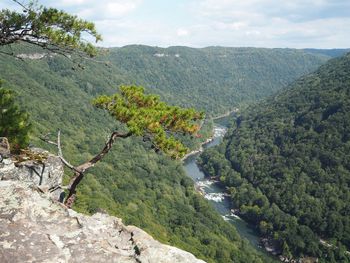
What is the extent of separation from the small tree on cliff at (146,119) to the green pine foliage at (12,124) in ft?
6.41

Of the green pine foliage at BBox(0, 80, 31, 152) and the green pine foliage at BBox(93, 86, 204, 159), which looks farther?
the green pine foliage at BBox(0, 80, 31, 152)

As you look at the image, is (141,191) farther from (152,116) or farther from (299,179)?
(152,116)

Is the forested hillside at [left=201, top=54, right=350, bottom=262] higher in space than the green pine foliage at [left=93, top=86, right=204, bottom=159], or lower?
lower

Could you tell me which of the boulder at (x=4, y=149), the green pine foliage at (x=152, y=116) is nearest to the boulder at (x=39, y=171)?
the boulder at (x=4, y=149)

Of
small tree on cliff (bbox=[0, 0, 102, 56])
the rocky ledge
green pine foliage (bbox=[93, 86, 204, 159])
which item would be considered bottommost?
the rocky ledge

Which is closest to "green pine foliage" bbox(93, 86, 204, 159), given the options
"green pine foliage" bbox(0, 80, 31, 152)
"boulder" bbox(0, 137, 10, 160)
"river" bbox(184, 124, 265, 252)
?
"green pine foliage" bbox(0, 80, 31, 152)

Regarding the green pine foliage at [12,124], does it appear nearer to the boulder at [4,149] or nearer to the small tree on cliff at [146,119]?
the boulder at [4,149]

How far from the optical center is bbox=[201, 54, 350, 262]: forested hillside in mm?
110125

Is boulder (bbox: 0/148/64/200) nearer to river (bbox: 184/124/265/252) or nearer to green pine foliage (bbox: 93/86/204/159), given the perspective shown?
green pine foliage (bbox: 93/86/204/159)

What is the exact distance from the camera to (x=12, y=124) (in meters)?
17.0

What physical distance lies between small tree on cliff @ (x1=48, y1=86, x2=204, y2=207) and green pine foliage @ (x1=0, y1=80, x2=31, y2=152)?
76.9 inches

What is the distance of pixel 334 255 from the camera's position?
101 metres

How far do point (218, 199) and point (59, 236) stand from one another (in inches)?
4996

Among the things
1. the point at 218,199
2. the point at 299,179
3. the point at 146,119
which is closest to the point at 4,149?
the point at 146,119
